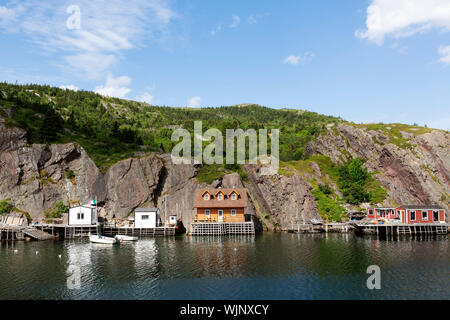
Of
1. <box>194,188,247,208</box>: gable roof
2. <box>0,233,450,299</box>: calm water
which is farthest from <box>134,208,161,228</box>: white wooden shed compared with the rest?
<box>0,233,450,299</box>: calm water

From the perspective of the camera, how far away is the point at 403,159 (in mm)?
100438

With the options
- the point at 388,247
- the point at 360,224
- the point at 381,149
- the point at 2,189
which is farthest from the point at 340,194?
the point at 2,189

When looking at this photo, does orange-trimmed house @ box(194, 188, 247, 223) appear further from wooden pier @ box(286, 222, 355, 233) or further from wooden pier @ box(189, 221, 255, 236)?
wooden pier @ box(286, 222, 355, 233)

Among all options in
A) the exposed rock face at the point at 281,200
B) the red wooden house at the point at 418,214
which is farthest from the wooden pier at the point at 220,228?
the red wooden house at the point at 418,214

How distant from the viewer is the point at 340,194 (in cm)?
9388

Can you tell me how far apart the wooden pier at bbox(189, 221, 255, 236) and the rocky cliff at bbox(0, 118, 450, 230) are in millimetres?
5879

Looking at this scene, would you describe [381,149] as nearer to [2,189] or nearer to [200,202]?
[200,202]

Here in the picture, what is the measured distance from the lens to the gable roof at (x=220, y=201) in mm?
75938

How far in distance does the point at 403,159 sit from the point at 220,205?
60348 mm

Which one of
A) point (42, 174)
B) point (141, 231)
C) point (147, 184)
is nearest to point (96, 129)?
point (42, 174)

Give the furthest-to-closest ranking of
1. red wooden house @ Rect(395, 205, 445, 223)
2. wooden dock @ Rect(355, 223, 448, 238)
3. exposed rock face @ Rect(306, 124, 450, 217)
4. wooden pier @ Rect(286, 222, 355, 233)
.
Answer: exposed rock face @ Rect(306, 124, 450, 217)
wooden pier @ Rect(286, 222, 355, 233)
red wooden house @ Rect(395, 205, 445, 223)
wooden dock @ Rect(355, 223, 448, 238)

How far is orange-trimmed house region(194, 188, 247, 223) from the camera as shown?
76.2 meters

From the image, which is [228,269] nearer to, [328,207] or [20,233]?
[328,207]
